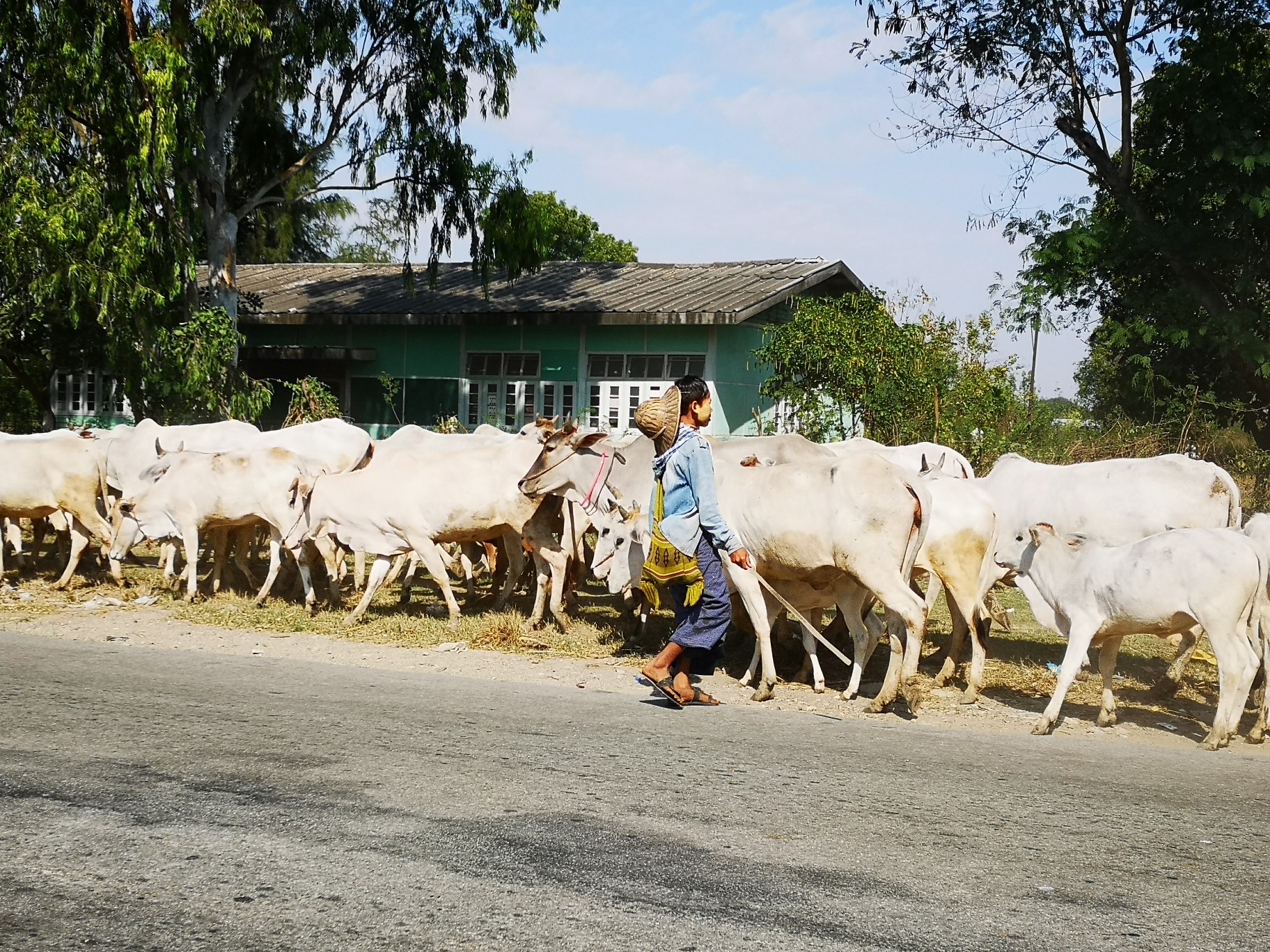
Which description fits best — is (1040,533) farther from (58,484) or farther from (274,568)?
(58,484)

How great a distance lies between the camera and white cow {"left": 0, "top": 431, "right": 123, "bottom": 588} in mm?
14289

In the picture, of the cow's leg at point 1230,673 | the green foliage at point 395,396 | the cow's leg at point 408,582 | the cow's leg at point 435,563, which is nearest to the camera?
the cow's leg at point 1230,673

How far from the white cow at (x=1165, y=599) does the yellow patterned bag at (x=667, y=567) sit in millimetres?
2536

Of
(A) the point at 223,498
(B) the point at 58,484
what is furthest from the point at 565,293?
(A) the point at 223,498

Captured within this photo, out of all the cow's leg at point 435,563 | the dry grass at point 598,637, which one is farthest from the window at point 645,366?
the cow's leg at point 435,563

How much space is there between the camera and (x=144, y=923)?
434cm

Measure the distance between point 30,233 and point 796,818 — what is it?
17.2 metres

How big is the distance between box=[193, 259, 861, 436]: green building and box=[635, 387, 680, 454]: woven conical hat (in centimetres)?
1572

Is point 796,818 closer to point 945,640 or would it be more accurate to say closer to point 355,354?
point 945,640

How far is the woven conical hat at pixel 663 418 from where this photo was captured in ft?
28.2

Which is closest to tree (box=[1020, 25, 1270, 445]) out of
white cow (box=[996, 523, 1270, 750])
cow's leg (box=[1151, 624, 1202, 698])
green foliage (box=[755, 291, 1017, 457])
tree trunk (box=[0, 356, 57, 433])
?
green foliage (box=[755, 291, 1017, 457])

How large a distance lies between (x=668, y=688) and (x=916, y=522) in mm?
2329

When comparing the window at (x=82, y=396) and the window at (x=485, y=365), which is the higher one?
the window at (x=485, y=365)

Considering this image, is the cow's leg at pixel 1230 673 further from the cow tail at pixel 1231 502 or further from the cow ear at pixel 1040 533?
the cow tail at pixel 1231 502
